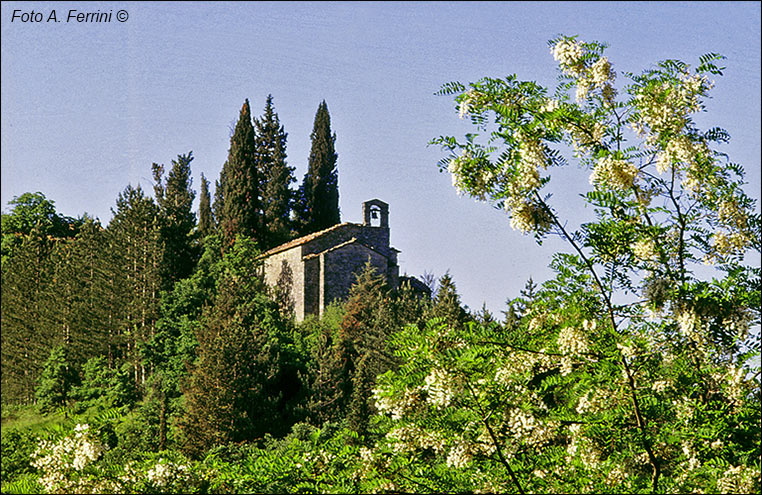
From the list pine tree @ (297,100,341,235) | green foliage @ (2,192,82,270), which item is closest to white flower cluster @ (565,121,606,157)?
pine tree @ (297,100,341,235)

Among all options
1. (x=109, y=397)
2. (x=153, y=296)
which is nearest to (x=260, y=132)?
(x=153, y=296)

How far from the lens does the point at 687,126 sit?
4816 millimetres

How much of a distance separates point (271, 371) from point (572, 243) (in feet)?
52.1

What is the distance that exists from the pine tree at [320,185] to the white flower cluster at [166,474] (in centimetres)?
3100

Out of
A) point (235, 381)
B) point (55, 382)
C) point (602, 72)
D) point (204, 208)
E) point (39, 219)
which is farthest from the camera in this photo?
point (204, 208)

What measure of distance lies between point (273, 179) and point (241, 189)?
13.5 feet

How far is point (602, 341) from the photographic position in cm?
448

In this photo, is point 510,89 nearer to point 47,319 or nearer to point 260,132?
point 47,319

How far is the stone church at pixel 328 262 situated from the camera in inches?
1102

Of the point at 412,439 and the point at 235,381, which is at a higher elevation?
the point at 235,381

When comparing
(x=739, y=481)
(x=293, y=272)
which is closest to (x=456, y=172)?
(x=739, y=481)

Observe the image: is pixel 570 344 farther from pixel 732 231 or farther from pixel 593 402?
pixel 732 231

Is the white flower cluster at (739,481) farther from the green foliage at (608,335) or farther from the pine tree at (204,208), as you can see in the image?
the pine tree at (204,208)

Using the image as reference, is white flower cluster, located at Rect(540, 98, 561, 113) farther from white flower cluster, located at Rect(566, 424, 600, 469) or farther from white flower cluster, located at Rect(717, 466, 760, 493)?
white flower cluster, located at Rect(717, 466, 760, 493)
